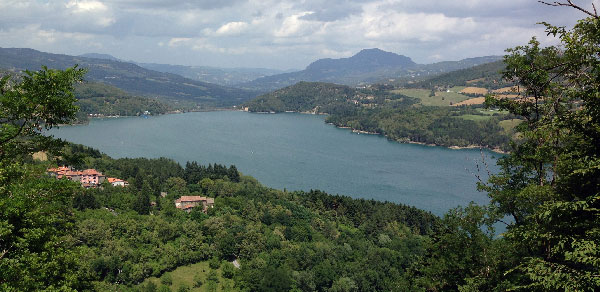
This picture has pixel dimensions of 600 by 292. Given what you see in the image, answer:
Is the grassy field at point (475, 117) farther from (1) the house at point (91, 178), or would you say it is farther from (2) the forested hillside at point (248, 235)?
(1) the house at point (91, 178)

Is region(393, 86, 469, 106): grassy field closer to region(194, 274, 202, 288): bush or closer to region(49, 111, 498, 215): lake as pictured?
region(49, 111, 498, 215): lake

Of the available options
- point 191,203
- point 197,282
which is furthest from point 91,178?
point 197,282

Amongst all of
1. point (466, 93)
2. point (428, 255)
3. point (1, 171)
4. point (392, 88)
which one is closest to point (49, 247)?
point (1, 171)

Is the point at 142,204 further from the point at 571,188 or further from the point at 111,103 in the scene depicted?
the point at 111,103

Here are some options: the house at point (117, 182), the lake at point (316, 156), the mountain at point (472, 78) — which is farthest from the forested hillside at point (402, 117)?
the house at point (117, 182)

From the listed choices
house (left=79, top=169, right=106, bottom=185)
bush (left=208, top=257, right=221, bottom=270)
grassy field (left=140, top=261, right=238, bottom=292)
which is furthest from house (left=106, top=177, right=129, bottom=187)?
bush (left=208, top=257, right=221, bottom=270)

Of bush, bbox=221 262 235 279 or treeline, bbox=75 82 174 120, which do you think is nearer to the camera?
bush, bbox=221 262 235 279

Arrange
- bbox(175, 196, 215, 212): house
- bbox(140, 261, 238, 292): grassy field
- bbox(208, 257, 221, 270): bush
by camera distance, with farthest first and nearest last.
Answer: bbox(175, 196, 215, 212): house → bbox(208, 257, 221, 270): bush → bbox(140, 261, 238, 292): grassy field
